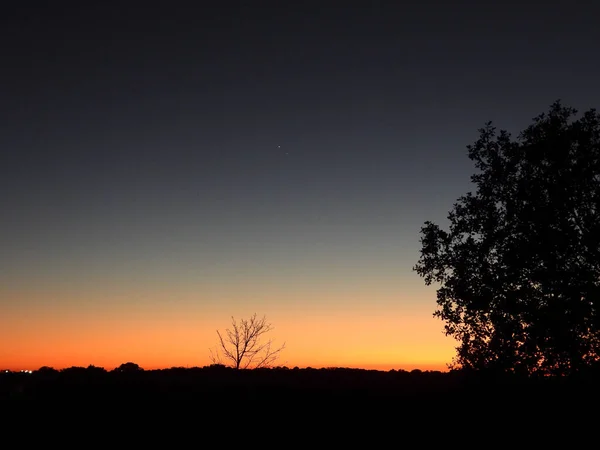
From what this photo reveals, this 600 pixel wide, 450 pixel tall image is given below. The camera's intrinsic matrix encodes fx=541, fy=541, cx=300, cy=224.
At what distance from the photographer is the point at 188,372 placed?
36.5 meters

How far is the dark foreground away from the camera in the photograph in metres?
18.5

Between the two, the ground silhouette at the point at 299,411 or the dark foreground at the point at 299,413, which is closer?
the dark foreground at the point at 299,413

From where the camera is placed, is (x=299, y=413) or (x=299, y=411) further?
(x=299, y=411)

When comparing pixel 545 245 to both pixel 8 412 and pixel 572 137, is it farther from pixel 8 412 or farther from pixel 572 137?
pixel 8 412

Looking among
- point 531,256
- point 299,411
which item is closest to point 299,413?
point 299,411

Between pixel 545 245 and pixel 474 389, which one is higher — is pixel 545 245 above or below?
above

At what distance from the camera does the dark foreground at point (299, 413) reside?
18.5 meters

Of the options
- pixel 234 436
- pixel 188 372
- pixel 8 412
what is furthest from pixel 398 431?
pixel 188 372

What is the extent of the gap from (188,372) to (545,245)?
24200 millimetres

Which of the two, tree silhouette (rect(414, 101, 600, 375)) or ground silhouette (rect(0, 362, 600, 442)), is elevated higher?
tree silhouette (rect(414, 101, 600, 375))

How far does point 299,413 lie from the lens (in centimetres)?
2097

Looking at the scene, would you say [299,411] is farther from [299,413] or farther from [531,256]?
[531,256]

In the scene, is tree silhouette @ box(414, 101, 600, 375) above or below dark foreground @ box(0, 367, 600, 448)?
above

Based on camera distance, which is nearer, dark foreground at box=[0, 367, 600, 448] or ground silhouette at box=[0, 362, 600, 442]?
dark foreground at box=[0, 367, 600, 448]
